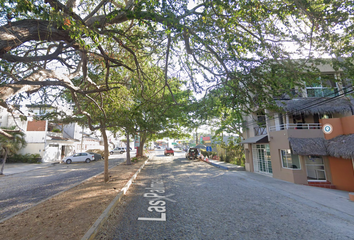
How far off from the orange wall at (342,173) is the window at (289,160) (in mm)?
2175

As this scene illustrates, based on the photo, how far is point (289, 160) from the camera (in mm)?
13477

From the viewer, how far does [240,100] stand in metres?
5.46

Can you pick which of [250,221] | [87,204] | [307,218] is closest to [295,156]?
[307,218]

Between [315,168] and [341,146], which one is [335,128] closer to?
[341,146]

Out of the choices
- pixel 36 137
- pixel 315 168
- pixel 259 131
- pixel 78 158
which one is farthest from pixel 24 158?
pixel 315 168

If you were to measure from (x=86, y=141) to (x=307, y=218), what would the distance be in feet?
124

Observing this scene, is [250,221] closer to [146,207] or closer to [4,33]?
[146,207]

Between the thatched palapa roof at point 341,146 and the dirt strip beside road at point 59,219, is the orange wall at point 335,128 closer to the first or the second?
the thatched palapa roof at point 341,146

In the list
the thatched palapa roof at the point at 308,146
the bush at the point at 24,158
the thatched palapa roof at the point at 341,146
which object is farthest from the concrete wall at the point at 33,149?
the thatched palapa roof at the point at 341,146

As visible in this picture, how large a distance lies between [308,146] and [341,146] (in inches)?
66.9

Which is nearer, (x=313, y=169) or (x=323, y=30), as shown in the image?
(x=323, y=30)

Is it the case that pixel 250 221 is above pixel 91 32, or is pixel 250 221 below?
below

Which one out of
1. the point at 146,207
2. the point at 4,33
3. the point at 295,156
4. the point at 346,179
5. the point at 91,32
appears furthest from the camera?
the point at 295,156

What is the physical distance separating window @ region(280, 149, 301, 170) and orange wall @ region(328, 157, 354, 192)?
217 centimetres
